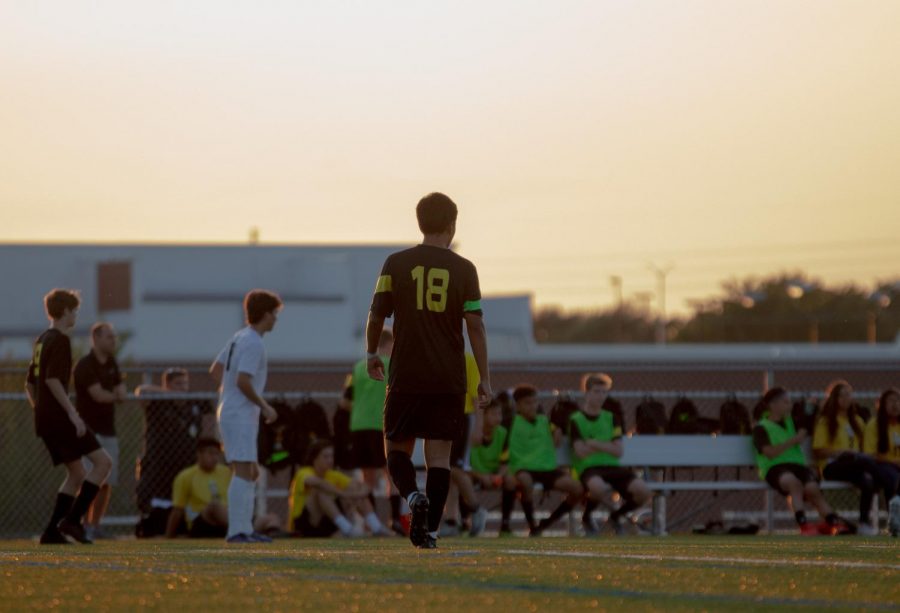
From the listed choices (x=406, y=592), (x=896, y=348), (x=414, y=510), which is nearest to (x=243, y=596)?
(x=406, y=592)

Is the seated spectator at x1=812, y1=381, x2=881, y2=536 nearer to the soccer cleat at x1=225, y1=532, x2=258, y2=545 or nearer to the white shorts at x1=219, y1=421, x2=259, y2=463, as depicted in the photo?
the soccer cleat at x1=225, y1=532, x2=258, y2=545

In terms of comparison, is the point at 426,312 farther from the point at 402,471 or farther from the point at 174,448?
the point at 174,448

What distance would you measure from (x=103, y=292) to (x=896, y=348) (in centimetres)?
2121

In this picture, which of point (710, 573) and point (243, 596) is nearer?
point (243, 596)

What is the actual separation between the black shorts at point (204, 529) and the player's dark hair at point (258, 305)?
12.3 feet

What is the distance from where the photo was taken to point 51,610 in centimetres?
576

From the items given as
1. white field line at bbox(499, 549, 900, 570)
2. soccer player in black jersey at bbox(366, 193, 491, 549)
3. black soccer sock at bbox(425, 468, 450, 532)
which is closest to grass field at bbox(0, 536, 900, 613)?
white field line at bbox(499, 549, 900, 570)

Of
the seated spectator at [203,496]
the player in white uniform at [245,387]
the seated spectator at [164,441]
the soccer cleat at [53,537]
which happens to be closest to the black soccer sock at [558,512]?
the seated spectator at [203,496]

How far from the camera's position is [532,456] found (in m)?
15.4

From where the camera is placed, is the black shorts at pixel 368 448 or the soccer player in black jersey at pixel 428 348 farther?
the black shorts at pixel 368 448

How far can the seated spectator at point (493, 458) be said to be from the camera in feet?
51.1

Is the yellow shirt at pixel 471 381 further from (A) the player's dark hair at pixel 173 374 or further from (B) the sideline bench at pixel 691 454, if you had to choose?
(A) the player's dark hair at pixel 173 374

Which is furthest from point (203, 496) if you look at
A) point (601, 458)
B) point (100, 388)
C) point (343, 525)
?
point (601, 458)

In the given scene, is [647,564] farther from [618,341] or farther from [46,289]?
[618,341]
